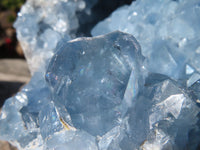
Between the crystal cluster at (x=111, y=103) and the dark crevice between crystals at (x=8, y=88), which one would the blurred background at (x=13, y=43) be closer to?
the dark crevice between crystals at (x=8, y=88)

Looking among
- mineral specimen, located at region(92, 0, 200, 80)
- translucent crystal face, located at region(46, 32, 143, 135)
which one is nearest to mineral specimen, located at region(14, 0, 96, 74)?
mineral specimen, located at region(92, 0, 200, 80)

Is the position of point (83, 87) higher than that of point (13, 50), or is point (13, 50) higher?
point (83, 87)

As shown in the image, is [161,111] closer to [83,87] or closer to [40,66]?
[83,87]

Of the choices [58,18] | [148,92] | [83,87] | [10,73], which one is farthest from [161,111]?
[10,73]

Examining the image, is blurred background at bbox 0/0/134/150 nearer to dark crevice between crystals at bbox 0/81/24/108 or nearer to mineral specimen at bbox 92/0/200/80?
dark crevice between crystals at bbox 0/81/24/108

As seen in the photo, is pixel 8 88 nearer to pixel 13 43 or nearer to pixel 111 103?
pixel 13 43

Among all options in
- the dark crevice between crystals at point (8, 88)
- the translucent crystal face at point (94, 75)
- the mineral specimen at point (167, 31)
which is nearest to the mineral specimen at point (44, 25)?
the mineral specimen at point (167, 31)

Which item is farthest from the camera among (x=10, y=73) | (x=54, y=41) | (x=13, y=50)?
(x=13, y=50)
